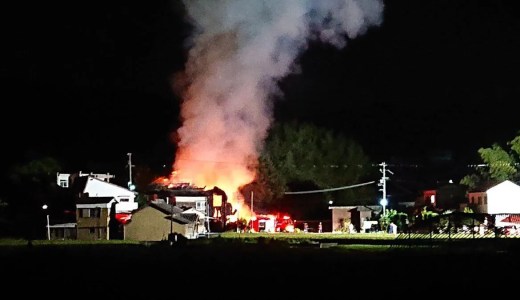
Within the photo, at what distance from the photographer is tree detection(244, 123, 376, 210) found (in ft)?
187

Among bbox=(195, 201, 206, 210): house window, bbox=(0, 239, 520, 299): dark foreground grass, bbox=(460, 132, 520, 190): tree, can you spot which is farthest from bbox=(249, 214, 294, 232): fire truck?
bbox=(0, 239, 520, 299): dark foreground grass

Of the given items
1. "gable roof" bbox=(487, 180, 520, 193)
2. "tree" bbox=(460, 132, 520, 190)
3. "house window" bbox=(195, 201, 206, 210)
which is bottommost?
"house window" bbox=(195, 201, 206, 210)

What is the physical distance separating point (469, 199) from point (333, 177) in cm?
1323

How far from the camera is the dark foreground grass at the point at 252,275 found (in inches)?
427

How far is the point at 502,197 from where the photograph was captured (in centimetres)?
4569

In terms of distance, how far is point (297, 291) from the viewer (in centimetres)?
1081

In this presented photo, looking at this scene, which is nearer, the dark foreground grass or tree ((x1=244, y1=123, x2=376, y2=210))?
the dark foreground grass

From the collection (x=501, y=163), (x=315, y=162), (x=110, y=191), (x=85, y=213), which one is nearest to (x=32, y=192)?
(x=110, y=191)

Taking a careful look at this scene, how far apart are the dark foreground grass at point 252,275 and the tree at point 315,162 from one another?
37707mm

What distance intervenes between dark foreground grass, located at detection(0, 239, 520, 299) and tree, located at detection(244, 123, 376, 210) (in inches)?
1485

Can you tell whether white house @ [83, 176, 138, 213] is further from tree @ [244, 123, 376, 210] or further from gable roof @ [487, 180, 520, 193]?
gable roof @ [487, 180, 520, 193]

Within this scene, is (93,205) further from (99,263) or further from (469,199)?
(469,199)

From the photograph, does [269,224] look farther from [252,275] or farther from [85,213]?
[252,275]

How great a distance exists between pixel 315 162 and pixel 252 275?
46172mm
